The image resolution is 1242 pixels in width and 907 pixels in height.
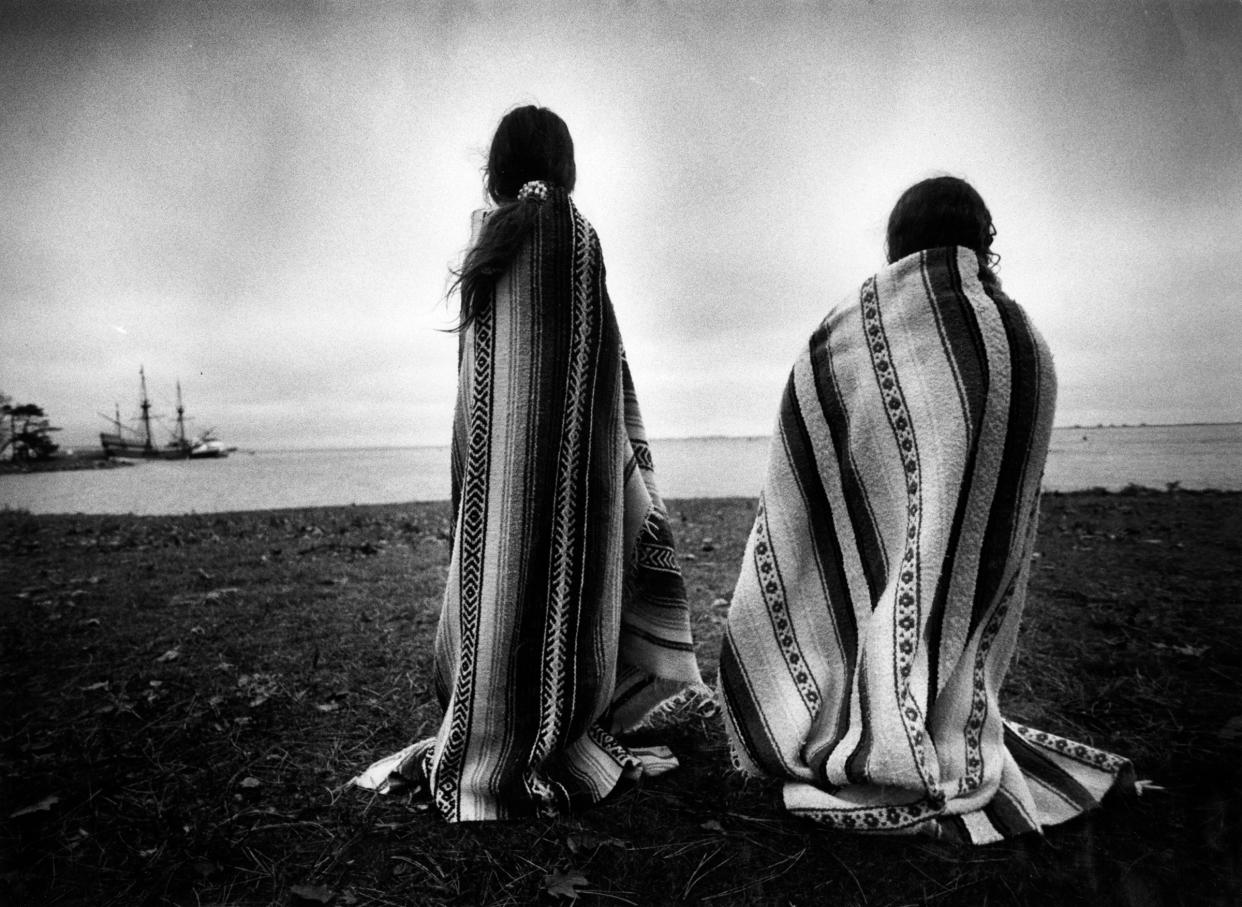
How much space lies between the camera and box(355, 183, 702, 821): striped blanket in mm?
1987

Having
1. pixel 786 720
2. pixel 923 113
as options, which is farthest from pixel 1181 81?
pixel 786 720

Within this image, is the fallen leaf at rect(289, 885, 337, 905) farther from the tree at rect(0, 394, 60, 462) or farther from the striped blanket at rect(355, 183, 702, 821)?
the tree at rect(0, 394, 60, 462)

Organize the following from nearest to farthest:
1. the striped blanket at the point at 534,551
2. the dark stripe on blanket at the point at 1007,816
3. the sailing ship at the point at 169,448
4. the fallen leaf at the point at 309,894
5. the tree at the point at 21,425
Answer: the fallen leaf at the point at 309,894 → the dark stripe on blanket at the point at 1007,816 → the striped blanket at the point at 534,551 → the tree at the point at 21,425 → the sailing ship at the point at 169,448

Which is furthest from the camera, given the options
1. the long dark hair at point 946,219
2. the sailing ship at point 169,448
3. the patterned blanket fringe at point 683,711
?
the sailing ship at point 169,448

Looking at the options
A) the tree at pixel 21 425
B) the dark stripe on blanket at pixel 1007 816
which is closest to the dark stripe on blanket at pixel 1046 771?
the dark stripe on blanket at pixel 1007 816

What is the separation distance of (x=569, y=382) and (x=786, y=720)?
4.63 feet

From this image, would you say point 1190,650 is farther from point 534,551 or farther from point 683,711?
point 534,551

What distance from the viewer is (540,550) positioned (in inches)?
79.4

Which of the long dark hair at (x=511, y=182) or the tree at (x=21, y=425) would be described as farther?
the tree at (x=21, y=425)

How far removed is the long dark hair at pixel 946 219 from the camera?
213cm

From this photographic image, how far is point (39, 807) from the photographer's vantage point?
1941 millimetres

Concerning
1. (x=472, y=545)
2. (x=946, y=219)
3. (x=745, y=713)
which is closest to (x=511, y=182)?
(x=472, y=545)

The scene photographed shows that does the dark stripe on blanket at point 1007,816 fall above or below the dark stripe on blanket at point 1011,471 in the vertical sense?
below

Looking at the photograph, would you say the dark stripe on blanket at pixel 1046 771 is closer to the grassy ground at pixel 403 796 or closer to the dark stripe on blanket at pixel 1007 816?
the grassy ground at pixel 403 796
